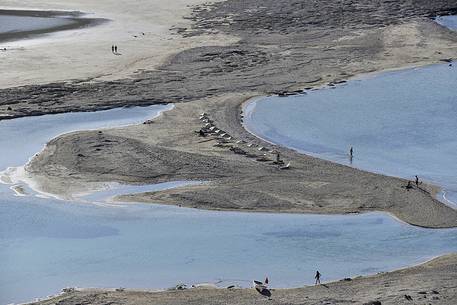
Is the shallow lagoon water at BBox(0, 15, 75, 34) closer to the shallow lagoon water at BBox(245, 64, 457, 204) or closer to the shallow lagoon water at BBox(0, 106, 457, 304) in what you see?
the shallow lagoon water at BBox(245, 64, 457, 204)

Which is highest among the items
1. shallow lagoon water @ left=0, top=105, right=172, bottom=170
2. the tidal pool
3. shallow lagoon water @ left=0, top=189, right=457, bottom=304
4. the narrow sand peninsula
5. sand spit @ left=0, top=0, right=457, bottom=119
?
the tidal pool

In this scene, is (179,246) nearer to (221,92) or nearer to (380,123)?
(380,123)

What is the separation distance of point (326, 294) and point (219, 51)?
2768 centimetres

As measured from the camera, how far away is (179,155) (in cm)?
3612

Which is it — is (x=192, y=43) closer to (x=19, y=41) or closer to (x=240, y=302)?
(x=19, y=41)

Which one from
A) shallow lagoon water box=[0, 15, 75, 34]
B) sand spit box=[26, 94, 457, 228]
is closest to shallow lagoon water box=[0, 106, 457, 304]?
sand spit box=[26, 94, 457, 228]

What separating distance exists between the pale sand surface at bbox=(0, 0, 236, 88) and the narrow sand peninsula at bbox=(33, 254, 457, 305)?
70.6 ft

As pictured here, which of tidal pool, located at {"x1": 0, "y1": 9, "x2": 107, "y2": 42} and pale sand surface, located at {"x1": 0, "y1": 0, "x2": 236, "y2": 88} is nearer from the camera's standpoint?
pale sand surface, located at {"x1": 0, "y1": 0, "x2": 236, "y2": 88}

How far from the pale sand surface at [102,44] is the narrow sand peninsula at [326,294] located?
848 inches

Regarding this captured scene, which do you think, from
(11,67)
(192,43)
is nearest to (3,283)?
(11,67)

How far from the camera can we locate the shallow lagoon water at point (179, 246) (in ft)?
88.6

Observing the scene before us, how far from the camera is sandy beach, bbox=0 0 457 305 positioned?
30906 mm

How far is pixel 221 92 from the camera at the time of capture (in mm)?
44750

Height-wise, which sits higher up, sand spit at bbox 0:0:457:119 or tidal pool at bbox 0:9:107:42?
tidal pool at bbox 0:9:107:42
